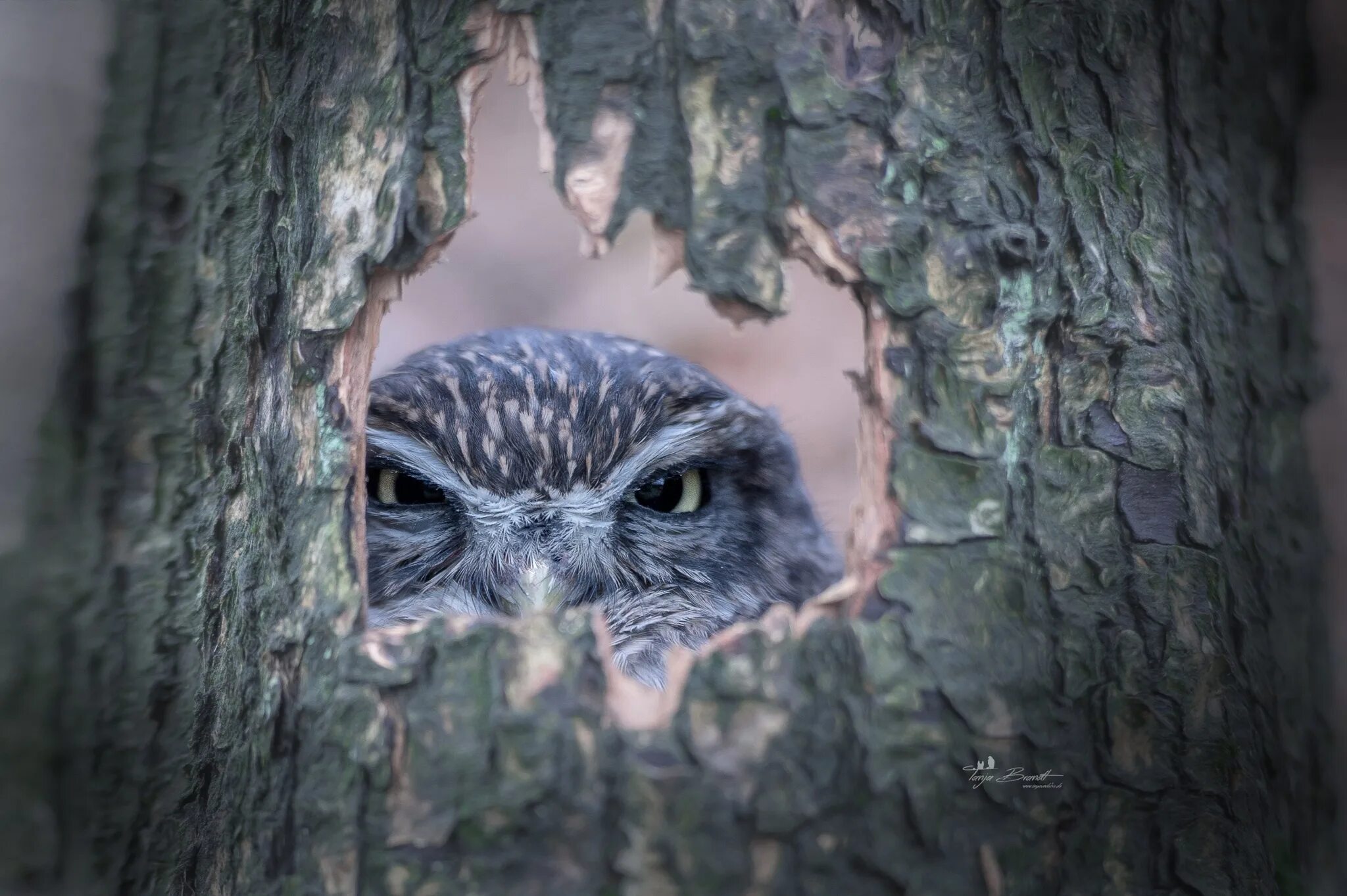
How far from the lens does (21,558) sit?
1.41m

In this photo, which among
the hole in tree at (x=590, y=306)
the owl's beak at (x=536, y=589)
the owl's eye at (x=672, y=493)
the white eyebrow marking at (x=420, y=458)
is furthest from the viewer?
the hole in tree at (x=590, y=306)

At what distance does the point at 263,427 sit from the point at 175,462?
0.15 meters

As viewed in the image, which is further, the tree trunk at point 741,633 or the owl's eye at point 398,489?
the owl's eye at point 398,489

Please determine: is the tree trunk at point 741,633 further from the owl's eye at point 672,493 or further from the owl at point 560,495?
the owl's eye at point 672,493

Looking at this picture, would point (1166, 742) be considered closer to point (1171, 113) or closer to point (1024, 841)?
point (1024, 841)

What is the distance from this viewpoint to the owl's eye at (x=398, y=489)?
102 inches

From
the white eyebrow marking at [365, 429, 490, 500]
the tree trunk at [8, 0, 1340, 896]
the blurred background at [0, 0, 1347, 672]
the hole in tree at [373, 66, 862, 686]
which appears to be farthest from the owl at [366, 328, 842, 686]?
the hole in tree at [373, 66, 862, 686]

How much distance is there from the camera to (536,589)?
242 cm

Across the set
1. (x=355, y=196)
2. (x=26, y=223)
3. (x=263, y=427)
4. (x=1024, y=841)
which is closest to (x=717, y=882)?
(x=1024, y=841)

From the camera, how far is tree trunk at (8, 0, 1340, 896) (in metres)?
1.43

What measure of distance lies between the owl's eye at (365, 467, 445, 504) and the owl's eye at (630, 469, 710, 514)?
0.48m

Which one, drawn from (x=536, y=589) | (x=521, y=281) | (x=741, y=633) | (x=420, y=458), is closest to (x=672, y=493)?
(x=536, y=589)

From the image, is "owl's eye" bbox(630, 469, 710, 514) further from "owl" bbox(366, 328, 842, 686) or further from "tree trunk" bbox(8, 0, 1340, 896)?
"tree trunk" bbox(8, 0, 1340, 896)

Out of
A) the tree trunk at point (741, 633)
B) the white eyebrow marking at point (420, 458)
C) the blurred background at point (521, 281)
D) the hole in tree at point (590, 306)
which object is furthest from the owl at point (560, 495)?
the hole in tree at point (590, 306)
